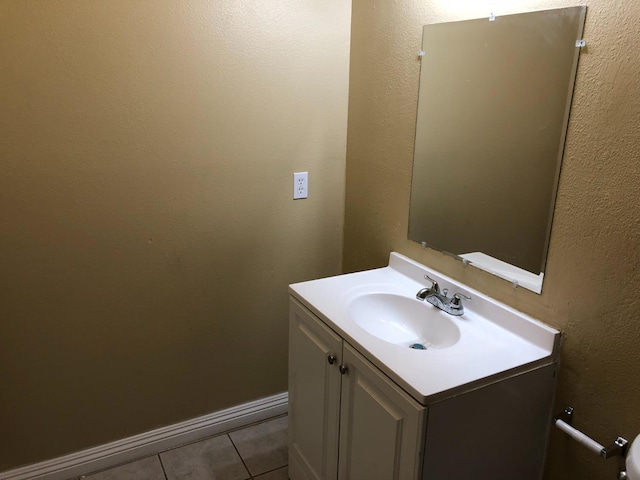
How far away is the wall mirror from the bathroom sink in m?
0.22

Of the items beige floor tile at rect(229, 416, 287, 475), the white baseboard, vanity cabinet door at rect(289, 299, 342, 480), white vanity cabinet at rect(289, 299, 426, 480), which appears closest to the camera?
white vanity cabinet at rect(289, 299, 426, 480)

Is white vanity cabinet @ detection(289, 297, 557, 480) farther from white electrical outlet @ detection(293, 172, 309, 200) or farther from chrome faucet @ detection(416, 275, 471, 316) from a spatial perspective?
white electrical outlet @ detection(293, 172, 309, 200)

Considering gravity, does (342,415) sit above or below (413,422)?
below

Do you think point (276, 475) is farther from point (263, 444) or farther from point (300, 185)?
point (300, 185)

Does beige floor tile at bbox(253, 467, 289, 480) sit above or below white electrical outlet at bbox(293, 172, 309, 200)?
below

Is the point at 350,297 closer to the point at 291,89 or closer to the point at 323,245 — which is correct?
the point at 323,245

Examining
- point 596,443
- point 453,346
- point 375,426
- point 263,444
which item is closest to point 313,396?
point 375,426

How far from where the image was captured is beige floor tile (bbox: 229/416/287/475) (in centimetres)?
209

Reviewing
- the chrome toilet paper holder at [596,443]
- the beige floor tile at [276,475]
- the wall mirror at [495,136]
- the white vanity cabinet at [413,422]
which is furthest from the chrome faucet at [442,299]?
the beige floor tile at [276,475]

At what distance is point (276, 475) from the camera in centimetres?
204

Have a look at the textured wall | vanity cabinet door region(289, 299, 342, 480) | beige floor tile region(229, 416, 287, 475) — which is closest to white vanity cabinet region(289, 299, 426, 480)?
vanity cabinet door region(289, 299, 342, 480)

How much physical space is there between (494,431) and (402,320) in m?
0.50

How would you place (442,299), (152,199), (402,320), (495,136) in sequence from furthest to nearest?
1. (152,199)
2. (402,320)
3. (442,299)
4. (495,136)

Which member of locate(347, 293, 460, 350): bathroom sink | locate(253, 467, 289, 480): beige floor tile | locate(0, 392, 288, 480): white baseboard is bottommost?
locate(253, 467, 289, 480): beige floor tile
